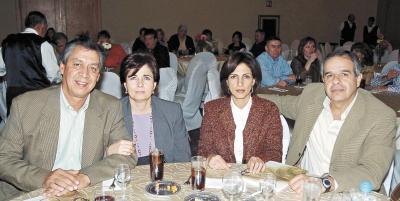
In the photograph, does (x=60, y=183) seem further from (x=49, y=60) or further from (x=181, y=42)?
(x=181, y=42)

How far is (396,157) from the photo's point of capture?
8.14 ft

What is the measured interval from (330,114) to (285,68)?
3.15m

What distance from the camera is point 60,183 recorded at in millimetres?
1899

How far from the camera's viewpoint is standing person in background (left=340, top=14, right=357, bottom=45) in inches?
521

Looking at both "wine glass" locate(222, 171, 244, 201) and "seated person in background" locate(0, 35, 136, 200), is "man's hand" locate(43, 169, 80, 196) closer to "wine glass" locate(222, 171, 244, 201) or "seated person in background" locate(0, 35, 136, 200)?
"seated person in background" locate(0, 35, 136, 200)

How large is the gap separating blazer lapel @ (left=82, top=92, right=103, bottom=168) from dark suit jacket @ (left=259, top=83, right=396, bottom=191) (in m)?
1.21

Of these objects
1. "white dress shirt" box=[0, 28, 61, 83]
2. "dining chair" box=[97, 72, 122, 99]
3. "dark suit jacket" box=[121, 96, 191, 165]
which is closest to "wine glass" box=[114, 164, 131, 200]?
"dark suit jacket" box=[121, 96, 191, 165]

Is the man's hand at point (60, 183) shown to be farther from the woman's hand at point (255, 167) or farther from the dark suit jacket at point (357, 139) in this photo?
the dark suit jacket at point (357, 139)

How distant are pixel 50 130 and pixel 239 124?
1.17 m

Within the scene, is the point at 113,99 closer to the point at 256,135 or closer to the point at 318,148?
the point at 256,135

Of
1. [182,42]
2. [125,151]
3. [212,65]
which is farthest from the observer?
[182,42]

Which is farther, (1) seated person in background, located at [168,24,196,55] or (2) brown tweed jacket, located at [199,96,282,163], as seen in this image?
(1) seated person in background, located at [168,24,196,55]

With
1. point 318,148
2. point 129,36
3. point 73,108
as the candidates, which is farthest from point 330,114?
point 129,36

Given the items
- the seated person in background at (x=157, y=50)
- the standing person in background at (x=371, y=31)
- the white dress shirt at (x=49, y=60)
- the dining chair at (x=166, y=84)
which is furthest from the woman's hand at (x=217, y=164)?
the standing person in background at (x=371, y=31)
